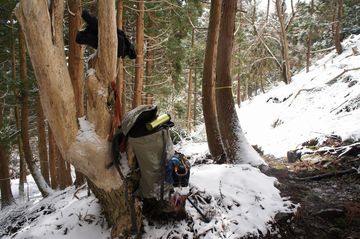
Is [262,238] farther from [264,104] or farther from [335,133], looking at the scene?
[264,104]

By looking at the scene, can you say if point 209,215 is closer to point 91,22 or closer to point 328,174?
point 91,22

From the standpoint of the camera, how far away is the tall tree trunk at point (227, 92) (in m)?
6.77

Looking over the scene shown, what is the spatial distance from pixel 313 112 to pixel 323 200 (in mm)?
9093

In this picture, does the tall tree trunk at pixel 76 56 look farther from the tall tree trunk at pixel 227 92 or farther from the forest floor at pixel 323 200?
the forest floor at pixel 323 200

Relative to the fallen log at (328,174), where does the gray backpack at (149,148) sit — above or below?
above

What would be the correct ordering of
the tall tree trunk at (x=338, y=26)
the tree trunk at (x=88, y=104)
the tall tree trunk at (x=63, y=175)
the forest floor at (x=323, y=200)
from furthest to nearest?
the tall tree trunk at (x=338, y=26) < the tall tree trunk at (x=63, y=175) < the forest floor at (x=323, y=200) < the tree trunk at (x=88, y=104)

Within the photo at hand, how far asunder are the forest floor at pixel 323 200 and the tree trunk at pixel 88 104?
6.51 ft

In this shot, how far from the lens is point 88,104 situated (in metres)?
3.47

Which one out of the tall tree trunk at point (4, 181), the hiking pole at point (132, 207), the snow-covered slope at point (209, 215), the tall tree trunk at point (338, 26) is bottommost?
the tall tree trunk at point (4, 181)

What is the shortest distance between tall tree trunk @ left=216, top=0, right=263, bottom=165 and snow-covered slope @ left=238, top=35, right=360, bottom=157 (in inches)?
124

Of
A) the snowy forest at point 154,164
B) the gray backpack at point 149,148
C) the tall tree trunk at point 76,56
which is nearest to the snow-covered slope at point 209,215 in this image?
the snowy forest at point 154,164

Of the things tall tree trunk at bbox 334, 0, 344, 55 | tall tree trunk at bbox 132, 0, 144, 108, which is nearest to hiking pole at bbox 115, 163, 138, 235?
tall tree trunk at bbox 132, 0, 144, 108

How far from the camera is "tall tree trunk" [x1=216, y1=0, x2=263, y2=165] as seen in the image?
6.77m

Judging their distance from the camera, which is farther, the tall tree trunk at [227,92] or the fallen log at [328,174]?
the tall tree trunk at [227,92]
